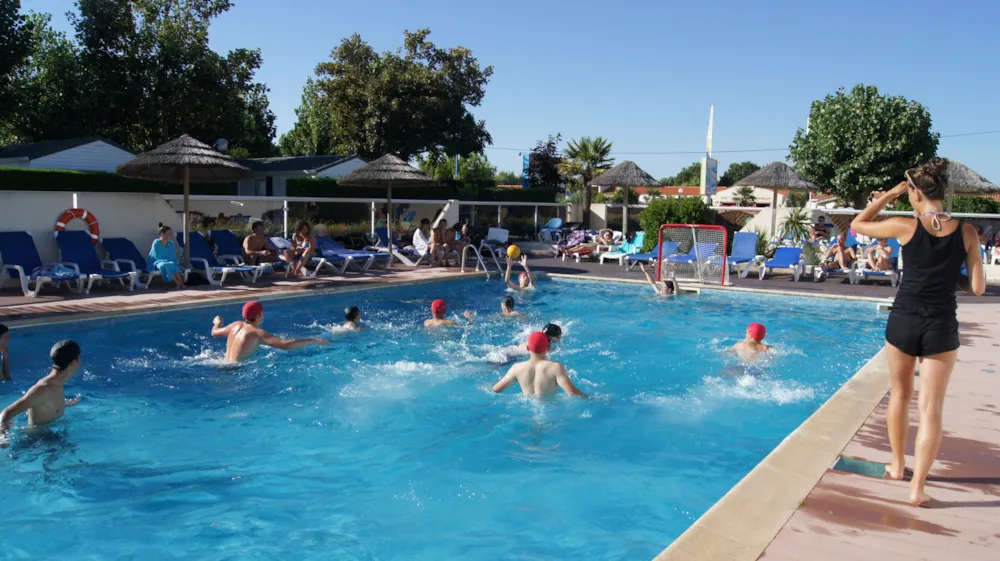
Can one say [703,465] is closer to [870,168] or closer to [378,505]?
[378,505]

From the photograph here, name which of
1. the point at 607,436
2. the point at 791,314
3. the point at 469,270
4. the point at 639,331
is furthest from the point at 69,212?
the point at 791,314

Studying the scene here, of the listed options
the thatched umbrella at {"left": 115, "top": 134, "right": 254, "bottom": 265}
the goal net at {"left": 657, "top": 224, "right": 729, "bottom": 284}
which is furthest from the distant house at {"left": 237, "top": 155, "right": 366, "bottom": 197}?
the goal net at {"left": 657, "top": 224, "right": 729, "bottom": 284}

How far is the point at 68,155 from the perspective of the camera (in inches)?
957

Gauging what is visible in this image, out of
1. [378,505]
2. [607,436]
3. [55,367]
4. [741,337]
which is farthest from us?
[741,337]

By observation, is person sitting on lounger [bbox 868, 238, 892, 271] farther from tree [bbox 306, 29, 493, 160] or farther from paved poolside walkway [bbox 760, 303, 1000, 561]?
tree [bbox 306, 29, 493, 160]

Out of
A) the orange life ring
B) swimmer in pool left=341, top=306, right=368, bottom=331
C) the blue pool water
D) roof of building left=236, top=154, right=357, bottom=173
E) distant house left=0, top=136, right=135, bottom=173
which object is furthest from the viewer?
roof of building left=236, top=154, right=357, bottom=173

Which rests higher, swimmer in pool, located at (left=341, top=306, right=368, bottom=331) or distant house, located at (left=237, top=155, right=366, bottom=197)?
distant house, located at (left=237, top=155, right=366, bottom=197)

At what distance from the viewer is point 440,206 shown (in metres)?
21.5

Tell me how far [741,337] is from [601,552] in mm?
6505

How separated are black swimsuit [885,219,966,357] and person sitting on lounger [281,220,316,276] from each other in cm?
1185

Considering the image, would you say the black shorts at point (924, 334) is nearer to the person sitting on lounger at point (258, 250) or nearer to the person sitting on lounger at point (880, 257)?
the person sitting on lounger at point (258, 250)

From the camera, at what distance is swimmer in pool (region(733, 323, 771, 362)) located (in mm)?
7816

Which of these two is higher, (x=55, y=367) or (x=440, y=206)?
(x=440, y=206)

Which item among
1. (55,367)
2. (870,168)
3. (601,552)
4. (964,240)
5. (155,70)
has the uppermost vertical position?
(155,70)
